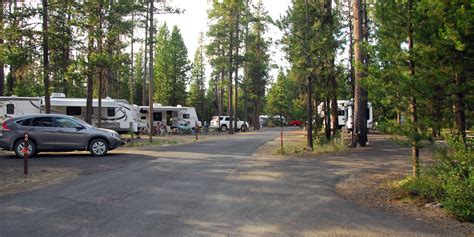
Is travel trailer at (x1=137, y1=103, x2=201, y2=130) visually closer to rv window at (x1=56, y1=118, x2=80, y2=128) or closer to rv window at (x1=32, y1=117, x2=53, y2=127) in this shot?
rv window at (x1=56, y1=118, x2=80, y2=128)

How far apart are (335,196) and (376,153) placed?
880 centimetres

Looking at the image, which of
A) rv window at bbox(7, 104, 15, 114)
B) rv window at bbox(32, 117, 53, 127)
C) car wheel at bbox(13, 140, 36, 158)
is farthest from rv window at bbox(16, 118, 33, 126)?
rv window at bbox(7, 104, 15, 114)

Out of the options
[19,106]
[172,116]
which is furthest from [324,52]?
[172,116]

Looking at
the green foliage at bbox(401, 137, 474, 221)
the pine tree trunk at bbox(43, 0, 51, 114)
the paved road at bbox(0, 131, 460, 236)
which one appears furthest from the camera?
the pine tree trunk at bbox(43, 0, 51, 114)

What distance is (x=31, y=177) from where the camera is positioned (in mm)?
10617

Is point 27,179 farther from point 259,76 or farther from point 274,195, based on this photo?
point 259,76

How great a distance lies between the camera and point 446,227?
596 centimetres

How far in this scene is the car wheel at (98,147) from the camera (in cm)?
1565

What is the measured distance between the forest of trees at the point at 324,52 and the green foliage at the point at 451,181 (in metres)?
0.59

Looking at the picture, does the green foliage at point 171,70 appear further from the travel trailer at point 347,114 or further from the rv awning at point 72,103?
the rv awning at point 72,103

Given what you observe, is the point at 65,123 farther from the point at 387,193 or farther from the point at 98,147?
the point at 387,193

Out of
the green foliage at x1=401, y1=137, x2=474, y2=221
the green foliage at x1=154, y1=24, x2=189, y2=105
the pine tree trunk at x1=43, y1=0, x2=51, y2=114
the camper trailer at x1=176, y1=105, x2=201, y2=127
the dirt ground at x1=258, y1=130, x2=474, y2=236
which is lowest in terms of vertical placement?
the dirt ground at x1=258, y1=130, x2=474, y2=236

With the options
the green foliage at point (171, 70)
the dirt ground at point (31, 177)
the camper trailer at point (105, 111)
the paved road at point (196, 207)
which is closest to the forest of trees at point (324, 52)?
the paved road at point (196, 207)

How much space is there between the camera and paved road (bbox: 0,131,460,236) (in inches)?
226
